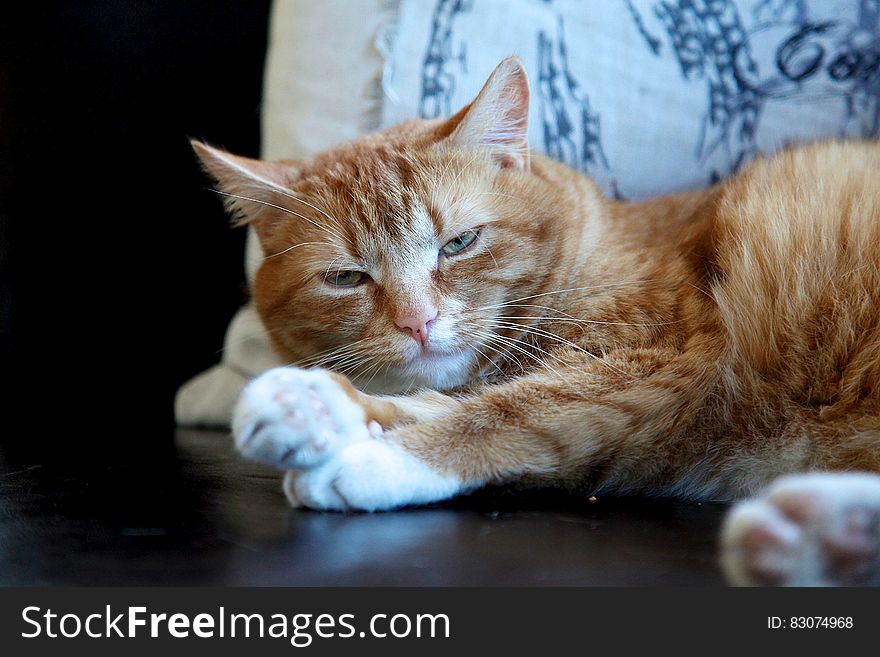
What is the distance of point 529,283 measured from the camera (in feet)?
4.60

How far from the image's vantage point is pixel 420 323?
1271mm

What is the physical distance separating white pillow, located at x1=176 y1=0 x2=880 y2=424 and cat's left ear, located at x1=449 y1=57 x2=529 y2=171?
1.19 ft

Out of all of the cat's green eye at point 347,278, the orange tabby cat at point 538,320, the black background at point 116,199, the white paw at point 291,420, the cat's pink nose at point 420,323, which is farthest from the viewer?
the black background at point 116,199

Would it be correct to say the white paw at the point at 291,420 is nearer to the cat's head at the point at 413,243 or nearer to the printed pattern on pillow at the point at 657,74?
the cat's head at the point at 413,243

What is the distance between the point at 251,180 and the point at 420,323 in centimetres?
47

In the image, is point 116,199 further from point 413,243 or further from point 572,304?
point 572,304

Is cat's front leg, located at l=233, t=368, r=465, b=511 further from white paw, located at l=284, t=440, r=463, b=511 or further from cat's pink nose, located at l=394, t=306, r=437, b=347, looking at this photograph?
cat's pink nose, located at l=394, t=306, r=437, b=347

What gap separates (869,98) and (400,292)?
4.34 feet

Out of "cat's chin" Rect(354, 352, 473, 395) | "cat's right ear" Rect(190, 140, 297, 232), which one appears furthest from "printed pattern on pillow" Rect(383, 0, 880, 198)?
"cat's chin" Rect(354, 352, 473, 395)

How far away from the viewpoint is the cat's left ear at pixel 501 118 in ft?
4.54

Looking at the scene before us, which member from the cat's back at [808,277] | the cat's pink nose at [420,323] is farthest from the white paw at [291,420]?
the cat's back at [808,277]

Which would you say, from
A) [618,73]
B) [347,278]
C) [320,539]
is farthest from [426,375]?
[618,73]

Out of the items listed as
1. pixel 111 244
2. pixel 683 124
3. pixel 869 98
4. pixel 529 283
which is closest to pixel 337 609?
pixel 529 283

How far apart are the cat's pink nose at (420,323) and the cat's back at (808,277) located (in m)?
0.48
